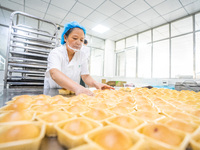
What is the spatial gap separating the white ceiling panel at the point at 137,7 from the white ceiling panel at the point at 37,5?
2598 mm

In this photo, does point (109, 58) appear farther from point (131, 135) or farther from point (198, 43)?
point (131, 135)

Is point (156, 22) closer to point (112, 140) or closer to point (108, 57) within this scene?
point (108, 57)

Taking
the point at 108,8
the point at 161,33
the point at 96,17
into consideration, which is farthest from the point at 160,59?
the point at 96,17

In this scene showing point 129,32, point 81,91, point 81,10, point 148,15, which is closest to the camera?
point 81,91

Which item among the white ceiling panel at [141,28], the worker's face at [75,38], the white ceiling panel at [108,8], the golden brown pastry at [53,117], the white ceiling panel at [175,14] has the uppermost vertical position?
the white ceiling panel at [108,8]

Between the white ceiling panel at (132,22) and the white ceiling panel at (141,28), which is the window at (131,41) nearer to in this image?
the white ceiling panel at (141,28)

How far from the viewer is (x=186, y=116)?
1.44ft

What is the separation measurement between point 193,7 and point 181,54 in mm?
1835

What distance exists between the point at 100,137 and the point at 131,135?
9 cm

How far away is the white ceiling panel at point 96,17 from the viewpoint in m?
3.69

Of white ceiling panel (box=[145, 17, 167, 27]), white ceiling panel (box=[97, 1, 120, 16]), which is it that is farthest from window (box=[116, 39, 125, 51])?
white ceiling panel (box=[97, 1, 120, 16])

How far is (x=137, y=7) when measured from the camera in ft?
10.7

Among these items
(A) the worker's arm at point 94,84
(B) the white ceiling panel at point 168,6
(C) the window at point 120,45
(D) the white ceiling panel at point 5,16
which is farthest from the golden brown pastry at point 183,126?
(C) the window at point 120,45

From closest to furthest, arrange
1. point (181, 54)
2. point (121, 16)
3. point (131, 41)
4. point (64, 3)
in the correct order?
point (64, 3) < point (121, 16) < point (181, 54) < point (131, 41)
